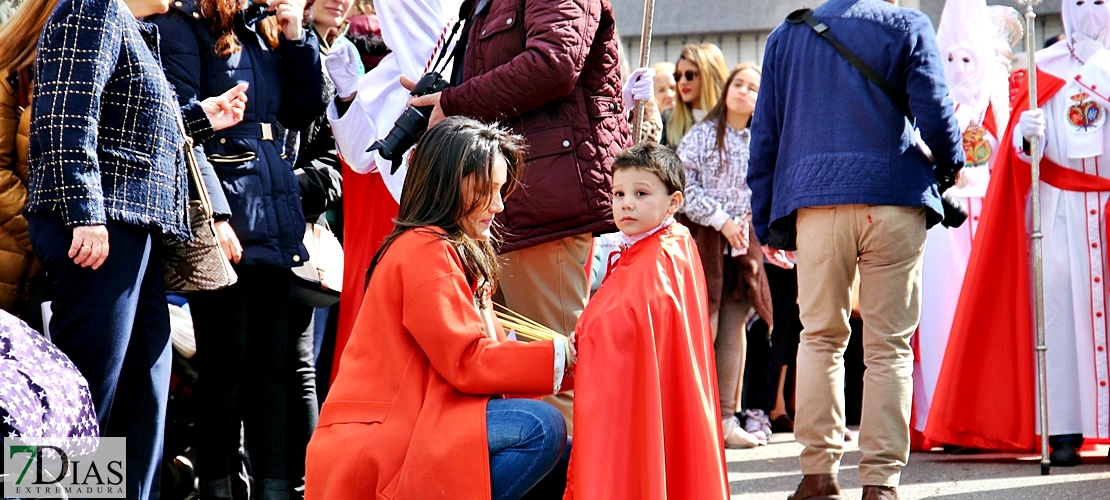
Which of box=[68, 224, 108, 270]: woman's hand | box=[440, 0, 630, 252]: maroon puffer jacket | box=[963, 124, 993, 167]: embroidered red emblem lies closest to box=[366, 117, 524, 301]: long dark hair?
box=[440, 0, 630, 252]: maroon puffer jacket

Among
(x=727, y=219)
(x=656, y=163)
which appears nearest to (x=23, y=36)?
(x=656, y=163)

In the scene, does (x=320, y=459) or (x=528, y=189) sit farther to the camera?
(x=528, y=189)

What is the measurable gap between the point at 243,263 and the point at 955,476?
10.2 feet

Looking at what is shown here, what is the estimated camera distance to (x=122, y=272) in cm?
386

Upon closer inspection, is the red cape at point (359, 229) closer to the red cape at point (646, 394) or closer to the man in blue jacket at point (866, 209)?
the man in blue jacket at point (866, 209)

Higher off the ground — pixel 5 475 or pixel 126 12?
pixel 126 12

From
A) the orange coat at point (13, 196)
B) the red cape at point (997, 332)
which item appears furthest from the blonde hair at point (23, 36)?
the red cape at point (997, 332)

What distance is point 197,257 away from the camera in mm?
4121

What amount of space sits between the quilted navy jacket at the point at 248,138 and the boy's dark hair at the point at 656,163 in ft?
4.80

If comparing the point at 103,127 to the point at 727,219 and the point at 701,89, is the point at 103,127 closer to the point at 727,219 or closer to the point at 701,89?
the point at 727,219

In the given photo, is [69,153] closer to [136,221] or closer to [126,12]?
[136,221]

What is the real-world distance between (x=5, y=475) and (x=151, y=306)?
0.79 m

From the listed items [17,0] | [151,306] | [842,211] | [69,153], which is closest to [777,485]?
[842,211]

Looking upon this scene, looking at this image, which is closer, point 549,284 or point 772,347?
point 549,284
